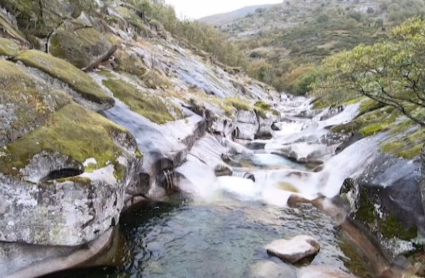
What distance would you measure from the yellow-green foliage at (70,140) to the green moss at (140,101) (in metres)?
7.35

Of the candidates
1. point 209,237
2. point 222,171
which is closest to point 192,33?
point 222,171

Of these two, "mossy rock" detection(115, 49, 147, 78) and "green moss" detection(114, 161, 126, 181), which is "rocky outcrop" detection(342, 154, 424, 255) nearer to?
"green moss" detection(114, 161, 126, 181)

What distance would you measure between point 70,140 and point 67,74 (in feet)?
23.2

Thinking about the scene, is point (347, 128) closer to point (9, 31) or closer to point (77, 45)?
point (77, 45)

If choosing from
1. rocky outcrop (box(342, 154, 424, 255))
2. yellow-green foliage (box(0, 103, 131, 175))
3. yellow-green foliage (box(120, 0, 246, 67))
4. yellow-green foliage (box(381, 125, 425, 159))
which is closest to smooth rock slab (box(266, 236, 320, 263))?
rocky outcrop (box(342, 154, 424, 255))

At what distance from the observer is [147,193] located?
66.5 ft

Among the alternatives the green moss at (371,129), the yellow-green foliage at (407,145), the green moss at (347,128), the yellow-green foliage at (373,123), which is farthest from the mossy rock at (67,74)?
the green moss at (347,128)

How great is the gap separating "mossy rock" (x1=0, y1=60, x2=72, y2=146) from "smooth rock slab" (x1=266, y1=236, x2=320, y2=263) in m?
11.0

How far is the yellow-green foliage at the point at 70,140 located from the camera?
1212 centimetres

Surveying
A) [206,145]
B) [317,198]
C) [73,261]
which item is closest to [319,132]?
[206,145]

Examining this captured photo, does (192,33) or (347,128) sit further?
(192,33)

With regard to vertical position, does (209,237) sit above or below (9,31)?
below

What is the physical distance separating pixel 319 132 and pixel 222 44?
86743 mm

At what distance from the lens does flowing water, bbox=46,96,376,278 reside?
13.8m
